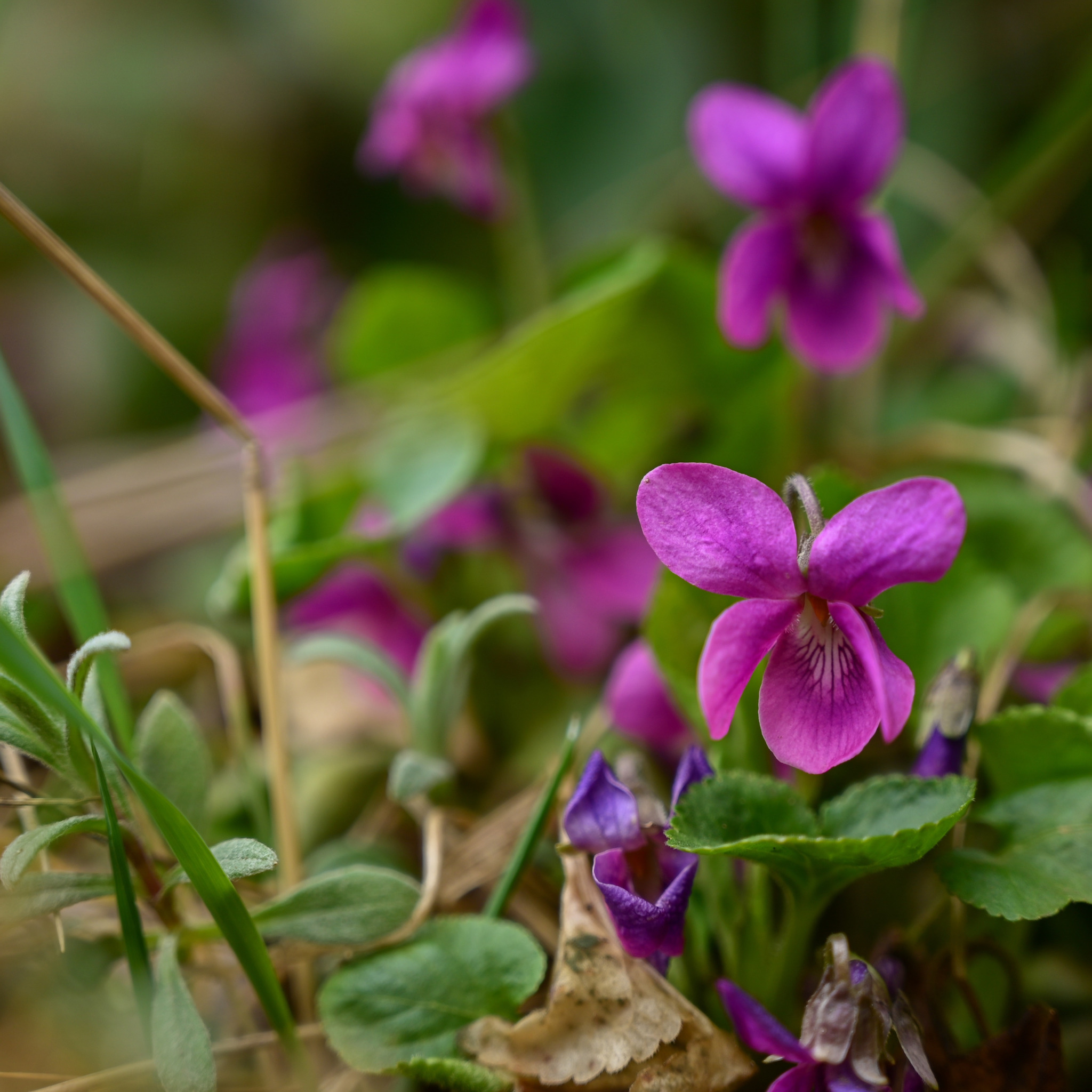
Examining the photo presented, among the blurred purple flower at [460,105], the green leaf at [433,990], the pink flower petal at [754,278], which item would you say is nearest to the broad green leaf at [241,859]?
the green leaf at [433,990]

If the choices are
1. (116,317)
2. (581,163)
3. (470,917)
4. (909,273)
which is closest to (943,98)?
(909,273)

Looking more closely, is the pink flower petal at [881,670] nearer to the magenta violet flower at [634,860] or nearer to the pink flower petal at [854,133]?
the magenta violet flower at [634,860]

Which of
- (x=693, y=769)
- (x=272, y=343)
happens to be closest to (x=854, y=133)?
(x=693, y=769)

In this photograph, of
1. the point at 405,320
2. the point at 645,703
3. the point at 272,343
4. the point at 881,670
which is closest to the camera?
the point at 881,670

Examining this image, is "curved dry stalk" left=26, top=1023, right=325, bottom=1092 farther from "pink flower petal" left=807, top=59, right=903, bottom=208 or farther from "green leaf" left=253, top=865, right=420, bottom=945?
"pink flower petal" left=807, top=59, right=903, bottom=208

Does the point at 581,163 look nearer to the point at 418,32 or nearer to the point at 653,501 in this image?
the point at 418,32

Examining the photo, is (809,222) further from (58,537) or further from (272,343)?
(272,343)
